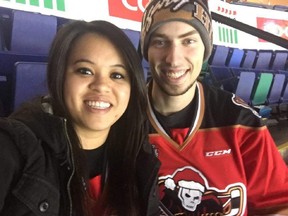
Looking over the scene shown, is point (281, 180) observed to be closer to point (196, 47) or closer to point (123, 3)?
point (196, 47)

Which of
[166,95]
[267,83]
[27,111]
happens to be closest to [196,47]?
[166,95]

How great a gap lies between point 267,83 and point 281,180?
337 centimetres

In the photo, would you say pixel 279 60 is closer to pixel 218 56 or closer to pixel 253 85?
pixel 218 56

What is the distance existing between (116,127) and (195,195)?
294 millimetres

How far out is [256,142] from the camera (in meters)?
0.92

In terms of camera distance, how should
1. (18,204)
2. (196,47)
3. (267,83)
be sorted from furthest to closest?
(267,83) → (196,47) → (18,204)

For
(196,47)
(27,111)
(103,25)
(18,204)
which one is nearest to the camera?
(18,204)

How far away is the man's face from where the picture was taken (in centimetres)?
90

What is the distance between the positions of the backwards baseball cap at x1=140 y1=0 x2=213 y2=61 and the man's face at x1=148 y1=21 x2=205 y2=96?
15 millimetres

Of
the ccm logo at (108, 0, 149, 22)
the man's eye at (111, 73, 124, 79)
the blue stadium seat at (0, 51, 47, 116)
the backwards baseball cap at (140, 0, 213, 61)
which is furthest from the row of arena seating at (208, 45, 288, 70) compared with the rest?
the man's eye at (111, 73, 124, 79)

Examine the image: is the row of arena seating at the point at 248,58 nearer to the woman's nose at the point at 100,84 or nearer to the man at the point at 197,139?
the man at the point at 197,139

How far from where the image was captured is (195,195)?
884 mm

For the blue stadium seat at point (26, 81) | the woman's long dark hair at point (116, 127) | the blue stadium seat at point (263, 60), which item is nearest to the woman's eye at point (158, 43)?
the woman's long dark hair at point (116, 127)

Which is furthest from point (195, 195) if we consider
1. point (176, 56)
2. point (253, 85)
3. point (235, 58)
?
point (235, 58)
